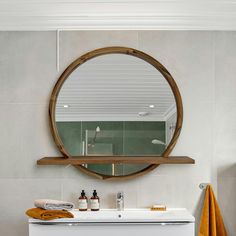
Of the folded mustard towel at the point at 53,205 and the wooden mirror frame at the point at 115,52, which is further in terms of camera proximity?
the wooden mirror frame at the point at 115,52

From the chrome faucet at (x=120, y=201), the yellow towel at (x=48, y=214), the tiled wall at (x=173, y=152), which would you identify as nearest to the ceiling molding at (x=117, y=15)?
the tiled wall at (x=173, y=152)

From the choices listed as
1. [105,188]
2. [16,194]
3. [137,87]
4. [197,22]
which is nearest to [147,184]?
[105,188]

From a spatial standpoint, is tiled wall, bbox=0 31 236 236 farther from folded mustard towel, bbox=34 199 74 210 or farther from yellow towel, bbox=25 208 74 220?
yellow towel, bbox=25 208 74 220

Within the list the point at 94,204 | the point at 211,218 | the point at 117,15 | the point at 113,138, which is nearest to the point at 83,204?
the point at 94,204

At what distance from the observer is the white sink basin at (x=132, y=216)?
2592mm

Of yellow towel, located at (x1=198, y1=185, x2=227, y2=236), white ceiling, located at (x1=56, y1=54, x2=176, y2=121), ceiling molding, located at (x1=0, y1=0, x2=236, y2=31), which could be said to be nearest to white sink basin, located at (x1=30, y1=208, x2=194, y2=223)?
yellow towel, located at (x1=198, y1=185, x2=227, y2=236)

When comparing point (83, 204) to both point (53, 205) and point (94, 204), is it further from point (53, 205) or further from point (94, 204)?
point (53, 205)

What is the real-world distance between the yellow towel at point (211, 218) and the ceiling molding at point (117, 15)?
3.75 ft

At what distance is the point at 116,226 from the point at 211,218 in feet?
2.24

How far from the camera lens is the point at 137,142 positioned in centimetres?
290

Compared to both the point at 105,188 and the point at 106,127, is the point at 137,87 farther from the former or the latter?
the point at 105,188

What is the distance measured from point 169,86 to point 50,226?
1.20 m

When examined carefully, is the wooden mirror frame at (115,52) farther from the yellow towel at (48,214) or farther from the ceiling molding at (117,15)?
the yellow towel at (48,214)

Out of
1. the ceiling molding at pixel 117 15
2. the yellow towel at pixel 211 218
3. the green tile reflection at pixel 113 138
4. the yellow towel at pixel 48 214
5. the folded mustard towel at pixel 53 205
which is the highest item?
the ceiling molding at pixel 117 15
